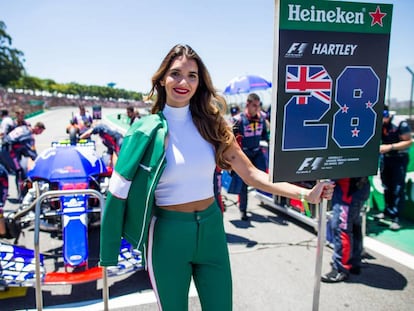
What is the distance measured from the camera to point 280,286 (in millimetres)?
3672

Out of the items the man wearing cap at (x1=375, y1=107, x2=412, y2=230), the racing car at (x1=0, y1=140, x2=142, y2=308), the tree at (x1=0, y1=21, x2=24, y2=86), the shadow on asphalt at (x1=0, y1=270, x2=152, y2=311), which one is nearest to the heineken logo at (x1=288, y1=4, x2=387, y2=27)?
the racing car at (x1=0, y1=140, x2=142, y2=308)

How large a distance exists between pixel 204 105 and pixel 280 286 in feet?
8.09

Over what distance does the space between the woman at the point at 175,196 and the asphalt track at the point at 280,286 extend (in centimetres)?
156

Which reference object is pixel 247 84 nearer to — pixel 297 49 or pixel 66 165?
pixel 66 165

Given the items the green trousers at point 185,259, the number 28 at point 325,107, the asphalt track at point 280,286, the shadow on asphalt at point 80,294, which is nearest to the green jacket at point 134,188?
the green trousers at point 185,259

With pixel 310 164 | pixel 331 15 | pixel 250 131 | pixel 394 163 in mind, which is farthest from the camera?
pixel 250 131

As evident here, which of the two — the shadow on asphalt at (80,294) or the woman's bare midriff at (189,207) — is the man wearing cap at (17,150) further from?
the woman's bare midriff at (189,207)

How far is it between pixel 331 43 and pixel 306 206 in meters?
3.73

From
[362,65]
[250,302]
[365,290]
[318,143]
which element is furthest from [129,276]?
[362,65]

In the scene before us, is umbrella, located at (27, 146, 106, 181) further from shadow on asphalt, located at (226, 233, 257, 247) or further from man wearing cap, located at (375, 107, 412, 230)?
man wearing cap, located at (375, 107, 412, 230)

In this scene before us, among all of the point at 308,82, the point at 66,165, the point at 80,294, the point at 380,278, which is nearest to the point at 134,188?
the point at 308,82

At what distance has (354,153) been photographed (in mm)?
2117

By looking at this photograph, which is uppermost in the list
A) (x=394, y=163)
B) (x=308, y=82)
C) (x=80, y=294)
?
(x=308, y=82)

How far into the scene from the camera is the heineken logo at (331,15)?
1822mm
